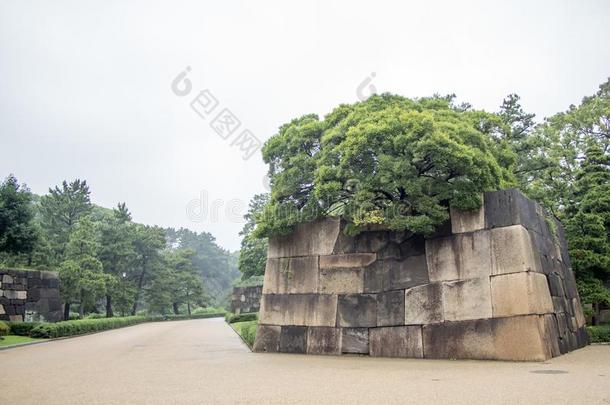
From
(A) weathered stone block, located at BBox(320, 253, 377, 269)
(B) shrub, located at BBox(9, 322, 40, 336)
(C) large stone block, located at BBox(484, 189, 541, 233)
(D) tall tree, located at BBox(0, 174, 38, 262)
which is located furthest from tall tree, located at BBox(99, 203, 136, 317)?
(C) large stone block, located at BBox(484, 189, 541, 233)

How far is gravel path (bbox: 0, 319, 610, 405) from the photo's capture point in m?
5.91

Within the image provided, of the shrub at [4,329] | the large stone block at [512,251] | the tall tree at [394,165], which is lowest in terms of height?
the shrub at [4,329]

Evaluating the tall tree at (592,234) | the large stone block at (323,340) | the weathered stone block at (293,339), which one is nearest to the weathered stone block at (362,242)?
the large stone block at (323,340)

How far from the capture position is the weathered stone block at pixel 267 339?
42.9 ft

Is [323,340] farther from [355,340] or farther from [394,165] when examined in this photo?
[394,165]

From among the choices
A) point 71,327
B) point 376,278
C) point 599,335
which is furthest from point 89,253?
point 599,335

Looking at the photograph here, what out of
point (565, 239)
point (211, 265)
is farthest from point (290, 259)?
point (211, 265)

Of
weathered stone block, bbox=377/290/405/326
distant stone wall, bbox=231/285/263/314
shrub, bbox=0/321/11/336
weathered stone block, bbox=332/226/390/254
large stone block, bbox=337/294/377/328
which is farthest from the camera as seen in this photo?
distant stone wall, bbox=231/285/263/314

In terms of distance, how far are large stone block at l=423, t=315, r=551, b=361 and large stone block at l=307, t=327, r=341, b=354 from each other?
2505 millimetres

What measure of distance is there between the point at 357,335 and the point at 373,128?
18.3ft

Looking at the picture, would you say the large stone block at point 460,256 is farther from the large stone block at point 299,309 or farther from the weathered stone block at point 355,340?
the large stone block at point 299,309

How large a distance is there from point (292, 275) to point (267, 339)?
2087 millimetres

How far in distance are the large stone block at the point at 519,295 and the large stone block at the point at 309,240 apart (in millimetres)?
4654

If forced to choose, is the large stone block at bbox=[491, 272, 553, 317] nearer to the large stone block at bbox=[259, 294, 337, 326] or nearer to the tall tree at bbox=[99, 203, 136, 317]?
the large stone block at bbox=[259, 294, 337, 326]
